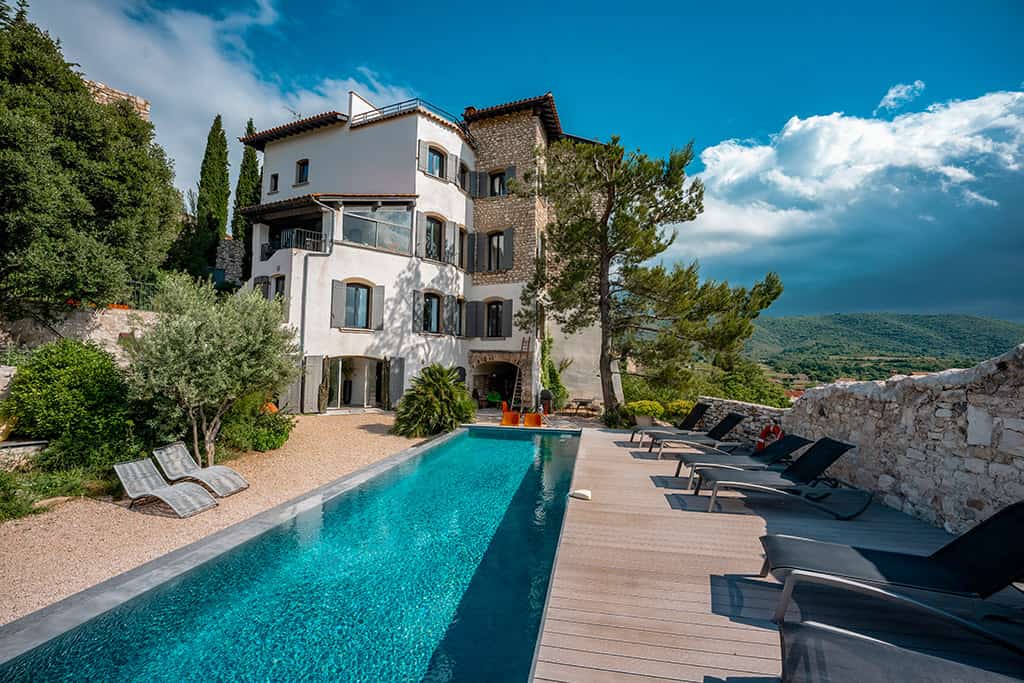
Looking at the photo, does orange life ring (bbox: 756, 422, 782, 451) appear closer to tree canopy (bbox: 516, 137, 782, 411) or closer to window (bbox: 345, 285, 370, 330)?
tree canopy (bbox: 516, 137, 782, 411)

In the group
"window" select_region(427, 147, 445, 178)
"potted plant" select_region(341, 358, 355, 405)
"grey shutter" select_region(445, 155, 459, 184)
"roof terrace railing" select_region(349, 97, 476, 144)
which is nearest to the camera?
"potted plant" select_region(341, 358, 355, 405)

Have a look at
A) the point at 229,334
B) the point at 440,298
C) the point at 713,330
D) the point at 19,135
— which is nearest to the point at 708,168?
the point at 713,330

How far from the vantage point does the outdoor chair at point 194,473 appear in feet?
20.4

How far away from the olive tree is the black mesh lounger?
7.58 metres

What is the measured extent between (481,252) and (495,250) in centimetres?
65

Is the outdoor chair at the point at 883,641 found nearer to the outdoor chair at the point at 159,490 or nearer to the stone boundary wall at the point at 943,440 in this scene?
the stone boundary wall at the point at 943,440

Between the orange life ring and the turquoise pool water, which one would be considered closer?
the turquoise pool water

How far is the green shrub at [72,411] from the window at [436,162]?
14.0 m

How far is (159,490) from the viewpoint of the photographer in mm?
5734

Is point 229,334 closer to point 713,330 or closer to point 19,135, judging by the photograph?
point 19,135

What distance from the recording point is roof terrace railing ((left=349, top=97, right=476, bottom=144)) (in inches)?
703

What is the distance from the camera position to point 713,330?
13562 mm

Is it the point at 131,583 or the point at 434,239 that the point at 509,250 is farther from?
the point at 131,583

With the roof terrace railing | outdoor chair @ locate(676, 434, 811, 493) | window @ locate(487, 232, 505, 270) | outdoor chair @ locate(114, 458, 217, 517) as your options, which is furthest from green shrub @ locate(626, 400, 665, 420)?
the roof terrace railing
